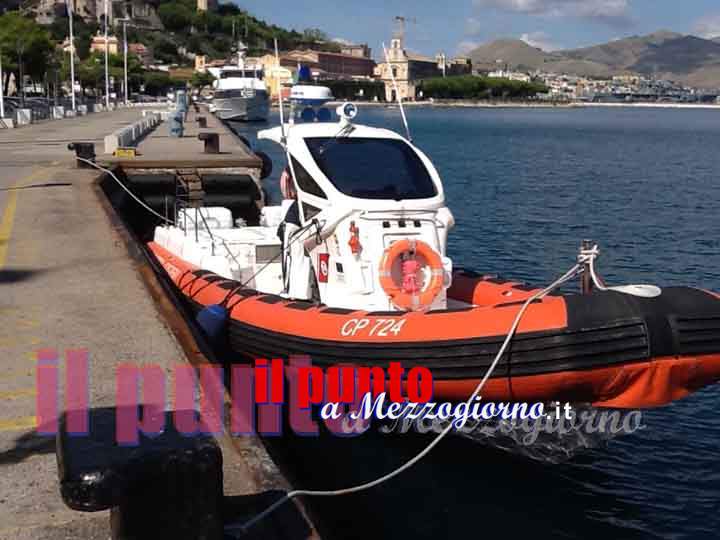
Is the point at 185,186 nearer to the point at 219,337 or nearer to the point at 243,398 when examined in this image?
the point at 219,337

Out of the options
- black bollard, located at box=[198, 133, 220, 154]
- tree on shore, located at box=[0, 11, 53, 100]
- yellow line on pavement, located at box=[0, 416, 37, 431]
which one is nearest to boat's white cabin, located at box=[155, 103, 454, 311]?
yellow line on pavement, located at box=[0, 416, 37, 431]

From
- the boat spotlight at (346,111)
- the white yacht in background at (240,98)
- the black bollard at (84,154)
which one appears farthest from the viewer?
the white yacht in background at (240,98)

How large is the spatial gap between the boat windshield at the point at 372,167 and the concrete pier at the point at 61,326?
8.05 feet

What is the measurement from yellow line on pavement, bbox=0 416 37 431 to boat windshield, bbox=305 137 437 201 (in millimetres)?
4573

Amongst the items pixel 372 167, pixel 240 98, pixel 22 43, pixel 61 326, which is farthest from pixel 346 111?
pixel 240 98

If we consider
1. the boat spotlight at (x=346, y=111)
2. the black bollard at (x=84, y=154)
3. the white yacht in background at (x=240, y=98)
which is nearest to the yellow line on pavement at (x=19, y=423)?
the boat spotlight at (x=346, y=111)

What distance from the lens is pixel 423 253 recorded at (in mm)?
8938

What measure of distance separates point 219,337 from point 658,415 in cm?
566

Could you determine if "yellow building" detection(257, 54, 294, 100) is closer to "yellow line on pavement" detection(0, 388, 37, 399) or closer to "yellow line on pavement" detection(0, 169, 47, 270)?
"yellow line on pavement" detection(0, 169, 47, 270)

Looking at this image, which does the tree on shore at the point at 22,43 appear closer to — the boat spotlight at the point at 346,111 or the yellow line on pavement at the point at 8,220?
the yellow line on pavement at the point at 8,220

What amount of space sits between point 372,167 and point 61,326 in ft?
12.7

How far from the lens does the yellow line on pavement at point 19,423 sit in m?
5.62

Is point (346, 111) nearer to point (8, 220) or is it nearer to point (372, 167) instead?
point (372, 167)

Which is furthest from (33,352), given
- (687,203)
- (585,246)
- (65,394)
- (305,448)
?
(687,203)
